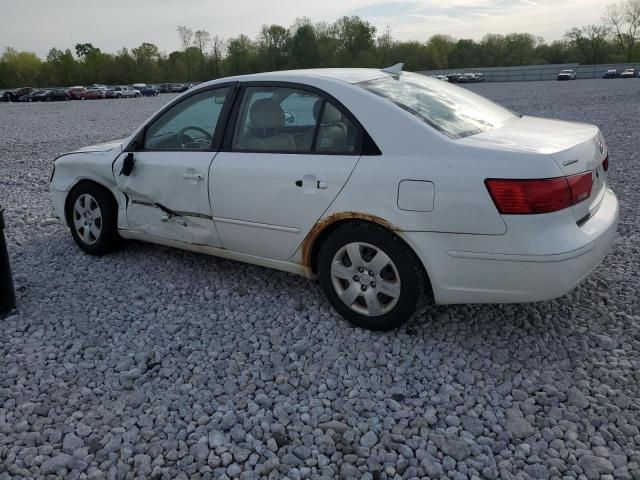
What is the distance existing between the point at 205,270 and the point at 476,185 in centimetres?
263

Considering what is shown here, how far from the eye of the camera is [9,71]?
291 feet

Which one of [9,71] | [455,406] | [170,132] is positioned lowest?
[455,406]

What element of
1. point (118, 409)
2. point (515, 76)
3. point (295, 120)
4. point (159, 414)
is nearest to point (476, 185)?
point (295, 120)

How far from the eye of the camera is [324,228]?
354cm

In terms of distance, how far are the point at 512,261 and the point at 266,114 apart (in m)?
2.04

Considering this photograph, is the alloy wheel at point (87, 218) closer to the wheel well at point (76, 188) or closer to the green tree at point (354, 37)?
the wheel well at point (76, 188)

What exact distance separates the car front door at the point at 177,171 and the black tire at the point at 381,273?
40.7 inches

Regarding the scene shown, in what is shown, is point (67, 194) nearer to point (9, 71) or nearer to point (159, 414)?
point (159, 414)

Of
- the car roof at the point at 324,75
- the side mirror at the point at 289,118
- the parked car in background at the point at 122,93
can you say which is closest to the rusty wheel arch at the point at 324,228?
the side mirror at the point at 289,118

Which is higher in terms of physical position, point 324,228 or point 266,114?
point 266,114

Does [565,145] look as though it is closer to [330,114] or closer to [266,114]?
[330,114]

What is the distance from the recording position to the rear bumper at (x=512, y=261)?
2.92 meters

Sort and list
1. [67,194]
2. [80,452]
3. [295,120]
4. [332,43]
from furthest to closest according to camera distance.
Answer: [332,43] → [67,194] → [295,120] → [80,452]

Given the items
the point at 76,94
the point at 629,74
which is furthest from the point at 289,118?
the point at 629,74
